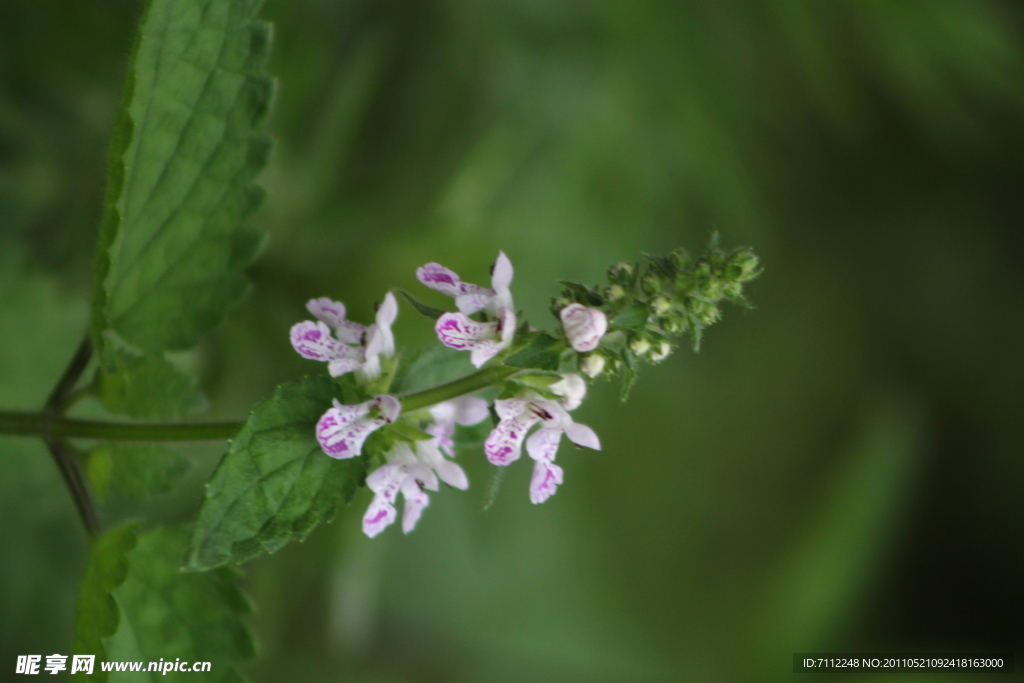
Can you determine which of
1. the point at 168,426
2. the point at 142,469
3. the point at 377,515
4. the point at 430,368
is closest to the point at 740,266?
the point at 430,368

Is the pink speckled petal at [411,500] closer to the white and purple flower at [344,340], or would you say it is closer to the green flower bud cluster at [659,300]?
the white and purple flower at [344,340]

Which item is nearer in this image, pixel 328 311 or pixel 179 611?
pixel 328 311

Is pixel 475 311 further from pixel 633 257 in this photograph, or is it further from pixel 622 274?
pixel 633 257

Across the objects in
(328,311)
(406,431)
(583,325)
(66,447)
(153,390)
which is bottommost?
(66,447)

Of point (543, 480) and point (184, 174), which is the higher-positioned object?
point (184, 174)

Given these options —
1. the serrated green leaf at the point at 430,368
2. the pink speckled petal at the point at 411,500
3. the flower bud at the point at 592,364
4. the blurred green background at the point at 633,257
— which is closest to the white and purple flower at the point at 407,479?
the pink speckled petal at the point at 411,500

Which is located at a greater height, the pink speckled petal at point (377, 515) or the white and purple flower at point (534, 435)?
the white and purple flower at point (534, 435)
